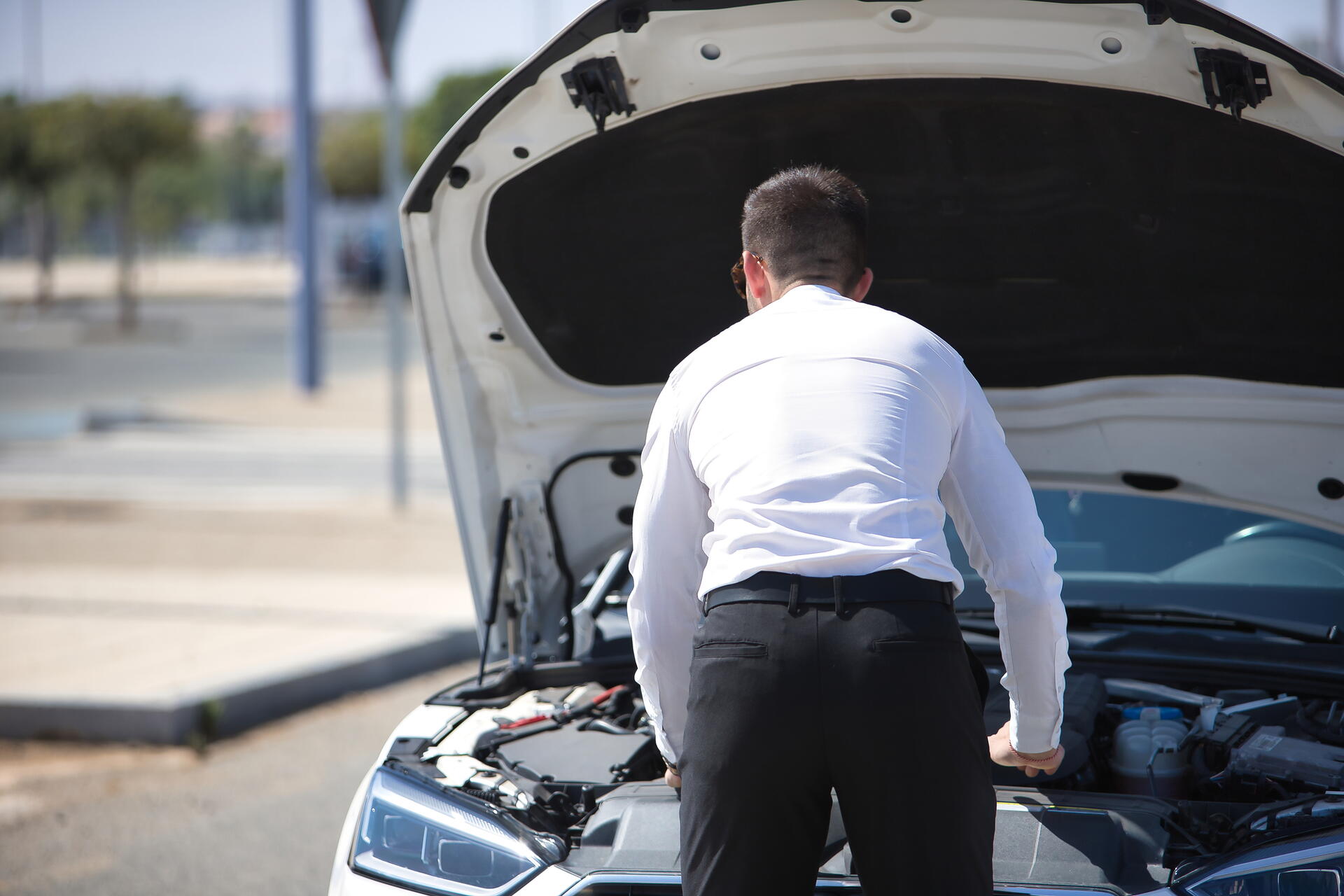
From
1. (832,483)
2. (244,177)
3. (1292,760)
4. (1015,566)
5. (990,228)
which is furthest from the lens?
(244,177)

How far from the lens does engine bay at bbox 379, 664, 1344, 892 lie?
2355mm

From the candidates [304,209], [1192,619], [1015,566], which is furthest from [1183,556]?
[304,209]

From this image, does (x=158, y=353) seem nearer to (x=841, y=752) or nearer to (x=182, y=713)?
(x=182, y=713)

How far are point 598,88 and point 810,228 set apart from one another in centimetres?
78

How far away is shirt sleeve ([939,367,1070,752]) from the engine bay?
32 cm

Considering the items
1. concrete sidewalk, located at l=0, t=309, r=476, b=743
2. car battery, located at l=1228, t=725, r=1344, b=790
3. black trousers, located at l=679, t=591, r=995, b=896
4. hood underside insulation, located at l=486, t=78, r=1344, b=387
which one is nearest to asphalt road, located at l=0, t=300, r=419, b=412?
concrete sidewalk, located at l=0, t=309, r=476, b=743

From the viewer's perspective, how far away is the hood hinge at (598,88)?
8.98 ft

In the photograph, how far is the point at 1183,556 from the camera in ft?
11.2

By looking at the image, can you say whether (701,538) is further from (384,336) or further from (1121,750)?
(384,336)

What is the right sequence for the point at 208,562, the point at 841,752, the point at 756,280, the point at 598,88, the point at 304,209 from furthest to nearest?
the point at 304,209, the point at 208,562, the point at 598,88, the point at 756,280, the point at 841,752

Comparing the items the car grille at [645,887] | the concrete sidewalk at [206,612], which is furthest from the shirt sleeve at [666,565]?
the concrete sidewalk at [206,612]

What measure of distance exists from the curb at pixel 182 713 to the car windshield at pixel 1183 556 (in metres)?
3.52

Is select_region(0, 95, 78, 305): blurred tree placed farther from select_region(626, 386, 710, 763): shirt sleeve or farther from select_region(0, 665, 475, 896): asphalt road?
select_region(626, 386, 710, 763): shirt sleeve

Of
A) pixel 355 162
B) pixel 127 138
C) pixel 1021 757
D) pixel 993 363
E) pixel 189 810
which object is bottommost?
pixel 189 810
